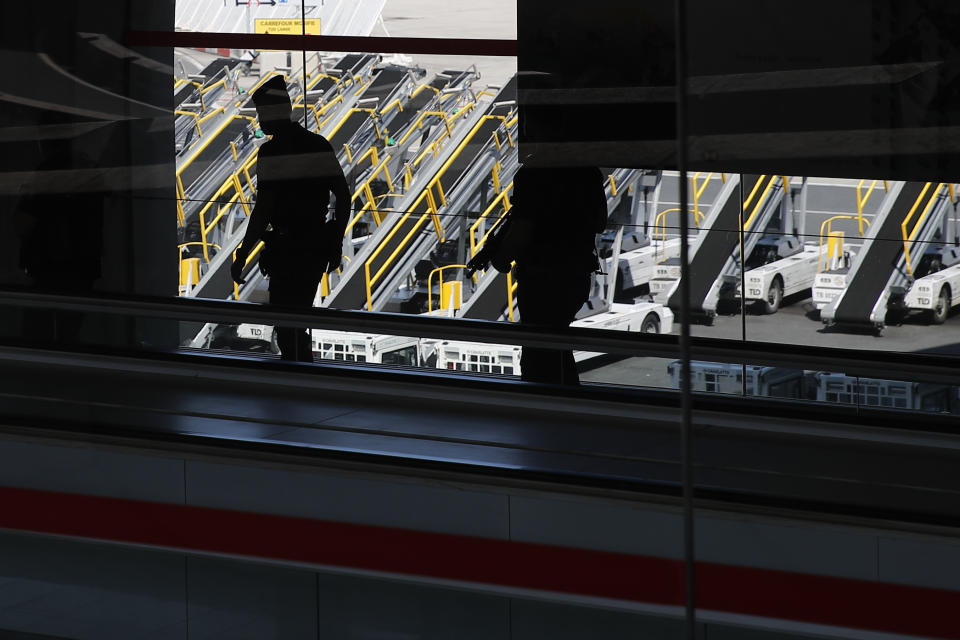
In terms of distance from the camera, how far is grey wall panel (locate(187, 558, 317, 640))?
363 cm

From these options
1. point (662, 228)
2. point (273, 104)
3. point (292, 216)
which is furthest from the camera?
point (662, 228)

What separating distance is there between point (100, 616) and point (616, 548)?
1.63 m

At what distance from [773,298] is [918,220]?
1.30m

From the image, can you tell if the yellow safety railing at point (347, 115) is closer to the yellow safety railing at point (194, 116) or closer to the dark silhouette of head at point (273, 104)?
the yellow safety railing at point (194, 116)

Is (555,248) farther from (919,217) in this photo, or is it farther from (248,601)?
(919,217)

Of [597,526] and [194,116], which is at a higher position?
[194,116]

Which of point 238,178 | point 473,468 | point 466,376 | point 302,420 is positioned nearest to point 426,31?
point 238,178

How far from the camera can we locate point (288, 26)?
6.97 meters

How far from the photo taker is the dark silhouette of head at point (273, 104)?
16.8 ft

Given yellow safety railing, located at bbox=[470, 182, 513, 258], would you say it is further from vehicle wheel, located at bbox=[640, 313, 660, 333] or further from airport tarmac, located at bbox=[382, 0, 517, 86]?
vehicle wheel, located at bbox=[640, 313, 660, 333]

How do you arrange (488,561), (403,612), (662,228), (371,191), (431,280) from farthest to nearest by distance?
(371,191) < (431,280) < (662,228) < (403,612) < (488,561)

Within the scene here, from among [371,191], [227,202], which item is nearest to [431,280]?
[371,191]

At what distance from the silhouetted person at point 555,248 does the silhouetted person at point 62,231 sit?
87.7 inches

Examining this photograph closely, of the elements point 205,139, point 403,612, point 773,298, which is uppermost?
point 205,139
